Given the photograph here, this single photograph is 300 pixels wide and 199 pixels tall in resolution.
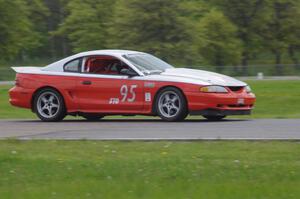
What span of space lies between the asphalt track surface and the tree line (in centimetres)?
3894

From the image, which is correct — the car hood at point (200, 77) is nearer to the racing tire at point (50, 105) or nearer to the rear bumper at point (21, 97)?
the racing tire at point (50, 105)

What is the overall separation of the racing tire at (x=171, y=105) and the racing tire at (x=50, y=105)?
2.07 meters

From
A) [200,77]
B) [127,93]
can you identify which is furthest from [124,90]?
[200,77]

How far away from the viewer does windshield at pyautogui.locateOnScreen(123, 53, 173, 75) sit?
1506cm

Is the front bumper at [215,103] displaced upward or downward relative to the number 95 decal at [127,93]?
downward

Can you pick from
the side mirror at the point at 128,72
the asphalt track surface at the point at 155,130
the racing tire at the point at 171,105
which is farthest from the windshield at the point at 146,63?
the asphalt track surface at the point at 155,130

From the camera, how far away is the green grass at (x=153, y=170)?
7699 mm

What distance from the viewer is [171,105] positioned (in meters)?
14.5

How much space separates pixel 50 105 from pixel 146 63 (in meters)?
2.08

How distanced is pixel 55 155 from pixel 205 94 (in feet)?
16.8

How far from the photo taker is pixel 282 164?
878cm

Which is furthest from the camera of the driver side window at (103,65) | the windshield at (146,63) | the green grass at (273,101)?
the green grass at (273,101)

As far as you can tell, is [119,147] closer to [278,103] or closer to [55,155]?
[55,155]

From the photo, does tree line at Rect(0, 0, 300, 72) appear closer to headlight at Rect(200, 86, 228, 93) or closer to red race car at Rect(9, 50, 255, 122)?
red race car at Rect(9, 50, 255, 122)
